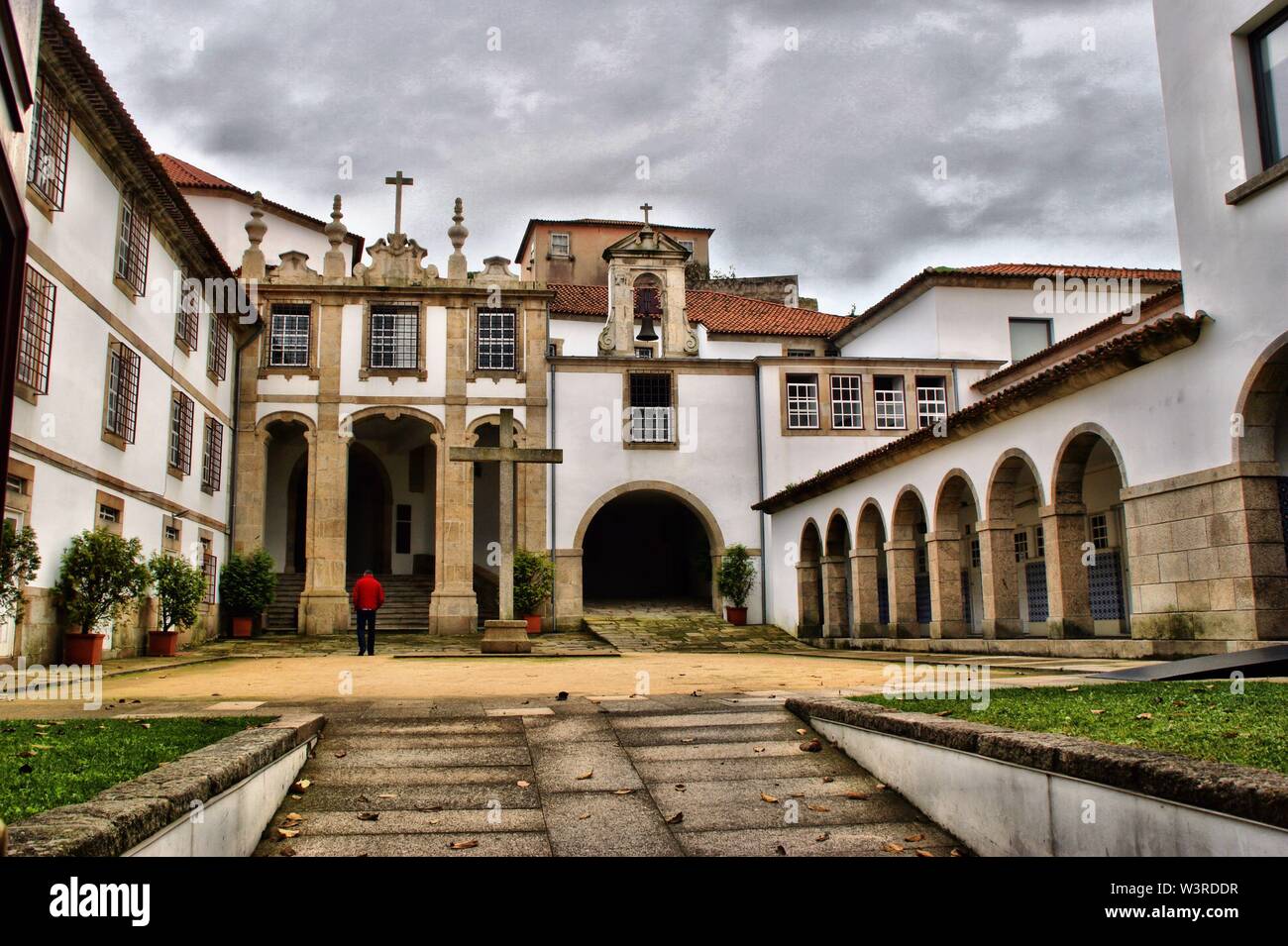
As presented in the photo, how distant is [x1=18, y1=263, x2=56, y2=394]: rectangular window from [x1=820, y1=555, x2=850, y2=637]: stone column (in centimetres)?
1460

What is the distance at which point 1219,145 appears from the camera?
11602mm

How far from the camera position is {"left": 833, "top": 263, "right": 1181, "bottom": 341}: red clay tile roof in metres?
27.0

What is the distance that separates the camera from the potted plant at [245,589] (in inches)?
886

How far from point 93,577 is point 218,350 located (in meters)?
9.80

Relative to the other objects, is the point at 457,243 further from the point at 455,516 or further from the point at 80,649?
the point at 80,649

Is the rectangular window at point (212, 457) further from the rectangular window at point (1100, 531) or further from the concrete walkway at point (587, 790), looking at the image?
the rectangular window at point (1100, 531)

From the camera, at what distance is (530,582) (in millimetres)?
23922

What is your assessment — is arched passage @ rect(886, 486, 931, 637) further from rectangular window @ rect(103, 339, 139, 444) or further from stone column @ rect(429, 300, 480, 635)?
rectangular window @ rect(103, 339, 139, 444)

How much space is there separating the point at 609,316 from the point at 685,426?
373cm

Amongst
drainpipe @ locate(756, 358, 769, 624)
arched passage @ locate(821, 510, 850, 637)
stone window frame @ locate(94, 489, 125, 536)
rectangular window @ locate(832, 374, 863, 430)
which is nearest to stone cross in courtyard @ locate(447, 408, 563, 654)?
stone window frame @ locate(94, 489, 125, 536)

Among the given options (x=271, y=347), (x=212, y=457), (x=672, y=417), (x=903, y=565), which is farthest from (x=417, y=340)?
(x=903, y=565)

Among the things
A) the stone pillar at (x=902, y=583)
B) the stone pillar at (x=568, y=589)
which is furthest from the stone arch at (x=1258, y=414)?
the stone pillar at (x=568, y=589)
